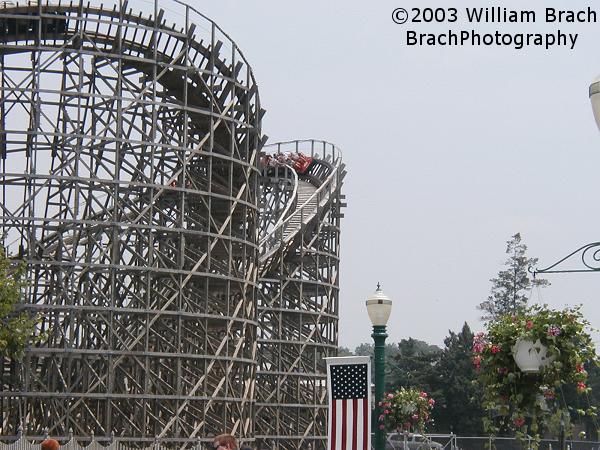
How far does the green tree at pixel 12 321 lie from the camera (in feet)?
98.7

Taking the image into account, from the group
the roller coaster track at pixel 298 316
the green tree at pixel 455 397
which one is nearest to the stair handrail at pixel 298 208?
the roller coaster track at pixel 298 316

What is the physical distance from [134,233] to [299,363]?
493 inches

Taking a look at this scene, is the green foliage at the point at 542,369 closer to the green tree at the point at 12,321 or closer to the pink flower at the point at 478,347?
the pink flower at the point at 478,347

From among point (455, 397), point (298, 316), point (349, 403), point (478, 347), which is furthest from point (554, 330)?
point (455, 397)

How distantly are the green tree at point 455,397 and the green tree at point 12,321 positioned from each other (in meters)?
46.3

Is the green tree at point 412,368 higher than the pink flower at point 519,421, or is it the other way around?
the green tree at point 412,368

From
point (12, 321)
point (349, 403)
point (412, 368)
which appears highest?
point (412, 368)

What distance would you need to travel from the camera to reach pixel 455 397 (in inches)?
3002

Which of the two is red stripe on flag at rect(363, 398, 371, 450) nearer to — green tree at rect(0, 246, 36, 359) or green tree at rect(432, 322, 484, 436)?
green tree at rect(0, 246, 36, 359)

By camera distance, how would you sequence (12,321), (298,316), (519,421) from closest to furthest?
(519,421), (12,321), (298,316)

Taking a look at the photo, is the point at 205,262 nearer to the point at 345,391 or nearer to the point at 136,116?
the point at 136,116

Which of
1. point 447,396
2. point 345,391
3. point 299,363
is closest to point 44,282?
point 299,363

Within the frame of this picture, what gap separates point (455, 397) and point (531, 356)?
66887 millimetres

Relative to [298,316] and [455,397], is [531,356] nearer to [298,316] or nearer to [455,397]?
[298,316]
